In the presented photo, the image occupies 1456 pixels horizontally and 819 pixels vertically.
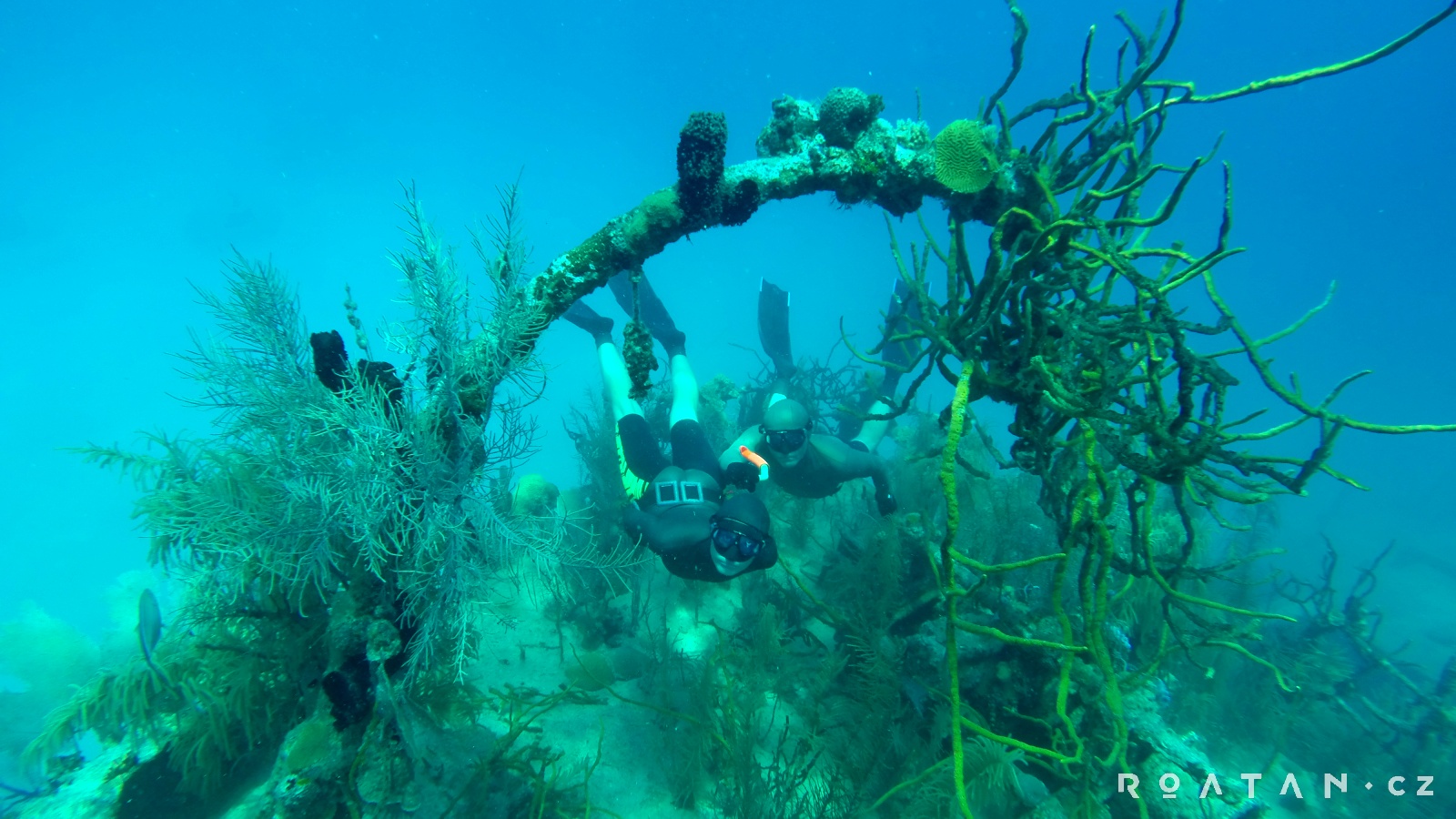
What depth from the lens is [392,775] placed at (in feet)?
10.1

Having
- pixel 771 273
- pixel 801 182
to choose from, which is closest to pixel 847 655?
pixel 801 182

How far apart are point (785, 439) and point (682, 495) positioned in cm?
143

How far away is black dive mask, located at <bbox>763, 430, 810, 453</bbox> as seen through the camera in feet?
21.4

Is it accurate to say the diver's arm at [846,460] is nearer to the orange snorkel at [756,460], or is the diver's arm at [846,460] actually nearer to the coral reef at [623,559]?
the orange snorkel at [756,460]

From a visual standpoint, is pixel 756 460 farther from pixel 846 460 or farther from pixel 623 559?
pixel 623 559

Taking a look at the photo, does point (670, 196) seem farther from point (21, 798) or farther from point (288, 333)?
point (21, 798)

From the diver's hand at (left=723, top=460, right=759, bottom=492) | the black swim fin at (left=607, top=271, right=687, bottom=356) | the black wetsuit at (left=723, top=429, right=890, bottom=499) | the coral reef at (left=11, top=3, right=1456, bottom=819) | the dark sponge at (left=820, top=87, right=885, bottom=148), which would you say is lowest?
the coral reef at (left=11, top=3, right=1456, bottom=819)

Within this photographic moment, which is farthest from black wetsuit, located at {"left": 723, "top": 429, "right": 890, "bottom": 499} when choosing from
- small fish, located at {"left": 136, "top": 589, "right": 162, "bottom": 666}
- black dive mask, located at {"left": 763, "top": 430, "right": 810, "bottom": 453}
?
small fish, located at {"left": 136, "top": 589, "right": 162, "bottom": 666}

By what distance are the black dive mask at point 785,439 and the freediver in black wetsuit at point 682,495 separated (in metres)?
0.63

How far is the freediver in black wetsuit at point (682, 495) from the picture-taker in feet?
16.6

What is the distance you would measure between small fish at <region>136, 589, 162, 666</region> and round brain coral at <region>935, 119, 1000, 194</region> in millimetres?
5547

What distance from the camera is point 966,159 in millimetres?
3617

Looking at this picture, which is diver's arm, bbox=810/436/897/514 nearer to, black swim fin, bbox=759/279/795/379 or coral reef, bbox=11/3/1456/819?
coral reef, bbox=11/3/1456/819

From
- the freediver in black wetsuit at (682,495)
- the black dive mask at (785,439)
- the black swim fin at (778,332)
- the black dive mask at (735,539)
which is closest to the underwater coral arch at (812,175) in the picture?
the freediver in black wetsuit at (682,495)
